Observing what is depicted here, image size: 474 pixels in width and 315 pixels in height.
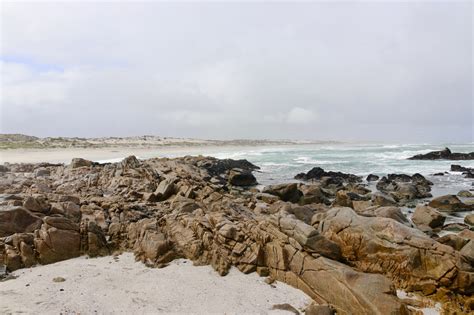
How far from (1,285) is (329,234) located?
361 inches

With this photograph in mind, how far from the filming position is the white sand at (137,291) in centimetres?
768

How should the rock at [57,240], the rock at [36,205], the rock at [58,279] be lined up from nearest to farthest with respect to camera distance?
the rock at [58,279] → the rock at [57,240] → the rock at [36,205]

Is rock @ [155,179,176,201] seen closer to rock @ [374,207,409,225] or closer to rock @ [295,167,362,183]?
rock @ [374,207,409,225]

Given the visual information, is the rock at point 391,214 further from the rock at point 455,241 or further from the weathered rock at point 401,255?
the weathered rock at point 401,255

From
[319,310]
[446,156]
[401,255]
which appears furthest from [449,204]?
[446,156]

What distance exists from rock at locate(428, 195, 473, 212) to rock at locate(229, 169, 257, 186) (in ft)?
46.5

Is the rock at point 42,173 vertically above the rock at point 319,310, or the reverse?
the rock at point 42,173

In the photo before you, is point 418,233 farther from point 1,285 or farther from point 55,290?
point 1,285

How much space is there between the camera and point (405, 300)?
7.96 m

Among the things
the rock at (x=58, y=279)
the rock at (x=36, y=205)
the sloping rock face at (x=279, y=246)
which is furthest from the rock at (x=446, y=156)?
the rock at (x=58, y=279)

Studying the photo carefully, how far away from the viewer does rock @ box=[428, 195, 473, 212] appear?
19641mm

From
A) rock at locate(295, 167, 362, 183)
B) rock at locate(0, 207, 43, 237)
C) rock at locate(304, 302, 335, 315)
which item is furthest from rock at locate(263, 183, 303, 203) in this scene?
rock at locate(0, 207, 43, 237)

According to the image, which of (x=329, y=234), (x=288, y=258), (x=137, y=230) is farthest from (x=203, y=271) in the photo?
(x=329, y=234)

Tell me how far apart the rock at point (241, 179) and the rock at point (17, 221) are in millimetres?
18383
